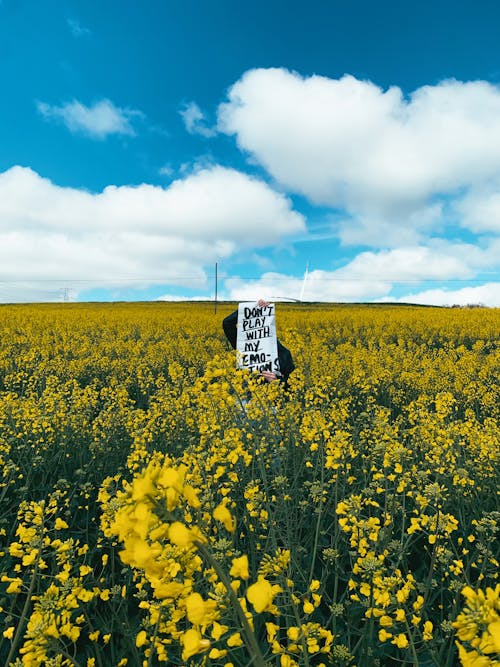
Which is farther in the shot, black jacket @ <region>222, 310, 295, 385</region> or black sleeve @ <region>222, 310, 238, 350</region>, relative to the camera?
black sleeve @ <region>222, 310, 238, 350</region>

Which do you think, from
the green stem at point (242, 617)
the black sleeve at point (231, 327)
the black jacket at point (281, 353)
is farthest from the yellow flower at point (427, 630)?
the black sleeve at point (231, 327)

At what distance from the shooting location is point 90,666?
75.5 inches

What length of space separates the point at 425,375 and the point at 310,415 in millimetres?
5441

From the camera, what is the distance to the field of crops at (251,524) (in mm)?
1069

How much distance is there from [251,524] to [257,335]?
3.29 metres

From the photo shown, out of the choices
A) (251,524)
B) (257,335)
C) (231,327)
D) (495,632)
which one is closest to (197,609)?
(495,632)

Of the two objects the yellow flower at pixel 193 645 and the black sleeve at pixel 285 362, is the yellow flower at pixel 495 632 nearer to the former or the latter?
the yellow flower at pixel 193 645

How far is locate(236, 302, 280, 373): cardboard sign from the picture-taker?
18.7 feet

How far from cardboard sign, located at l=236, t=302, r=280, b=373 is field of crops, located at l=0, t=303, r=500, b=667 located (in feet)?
2.42

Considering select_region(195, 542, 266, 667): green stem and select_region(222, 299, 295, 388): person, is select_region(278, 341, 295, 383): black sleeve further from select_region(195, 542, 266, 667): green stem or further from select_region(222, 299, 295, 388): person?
select_region(195, 542, 266, 667): green stem

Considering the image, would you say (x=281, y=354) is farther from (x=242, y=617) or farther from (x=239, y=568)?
(x=242, y=617)

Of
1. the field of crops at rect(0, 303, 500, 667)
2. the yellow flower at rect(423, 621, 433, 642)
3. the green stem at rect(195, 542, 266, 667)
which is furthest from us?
the yellow flower at rect(423, 621, 433, 642)

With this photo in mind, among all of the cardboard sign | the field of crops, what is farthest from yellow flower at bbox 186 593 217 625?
the cardboard sign

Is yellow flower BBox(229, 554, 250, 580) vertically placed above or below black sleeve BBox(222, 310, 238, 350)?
below
